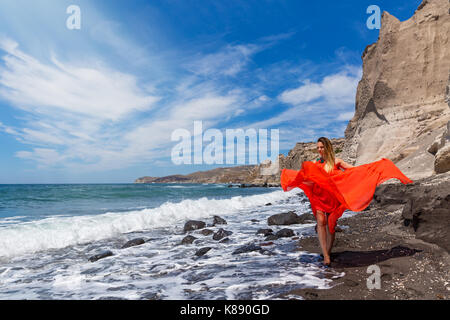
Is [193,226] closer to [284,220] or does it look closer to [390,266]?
[284,220]

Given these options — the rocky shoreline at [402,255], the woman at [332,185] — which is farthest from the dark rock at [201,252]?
the woman at [332,185]

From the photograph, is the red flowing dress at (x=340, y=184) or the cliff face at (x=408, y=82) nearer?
the red flowing dress at (x=340, y=184)

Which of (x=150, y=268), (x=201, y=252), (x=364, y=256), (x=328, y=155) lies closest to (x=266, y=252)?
(x=201, y=252)

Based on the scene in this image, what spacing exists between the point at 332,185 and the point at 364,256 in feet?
5.15

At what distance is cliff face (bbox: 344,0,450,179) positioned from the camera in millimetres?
22025

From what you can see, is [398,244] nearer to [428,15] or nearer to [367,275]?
[367,275]

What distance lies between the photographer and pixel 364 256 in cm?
464

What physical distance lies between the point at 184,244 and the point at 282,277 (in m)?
4.17

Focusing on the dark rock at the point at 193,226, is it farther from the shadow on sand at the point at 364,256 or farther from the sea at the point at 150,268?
the shadow on sand at the point at 364,256

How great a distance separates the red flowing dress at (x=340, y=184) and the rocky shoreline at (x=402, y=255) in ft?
2.71

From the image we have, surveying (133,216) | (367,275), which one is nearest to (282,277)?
(367,275)

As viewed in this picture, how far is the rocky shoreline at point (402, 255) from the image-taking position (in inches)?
126

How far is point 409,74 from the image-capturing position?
23.7m
